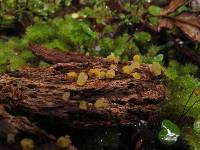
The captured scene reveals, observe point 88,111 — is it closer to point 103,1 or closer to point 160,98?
point 160,98

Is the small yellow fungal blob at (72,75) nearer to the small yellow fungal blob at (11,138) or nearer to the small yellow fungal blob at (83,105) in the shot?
the small yellow fungal blob at (83,105)

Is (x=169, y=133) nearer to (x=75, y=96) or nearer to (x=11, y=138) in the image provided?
(x=75, y=96)

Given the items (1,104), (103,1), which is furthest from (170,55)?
(1,104)

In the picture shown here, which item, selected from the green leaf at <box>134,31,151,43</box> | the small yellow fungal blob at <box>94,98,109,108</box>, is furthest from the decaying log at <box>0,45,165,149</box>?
the green leaf at <box>134,31,151,43</box>

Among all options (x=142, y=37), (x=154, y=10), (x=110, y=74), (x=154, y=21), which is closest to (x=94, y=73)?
(x=110, y=74)

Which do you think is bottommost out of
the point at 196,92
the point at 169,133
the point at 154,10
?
the point at 169,133
